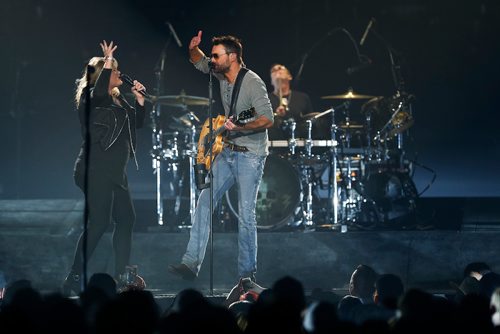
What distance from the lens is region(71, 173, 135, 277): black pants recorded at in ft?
24.5

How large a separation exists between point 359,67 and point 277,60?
52.5 inches

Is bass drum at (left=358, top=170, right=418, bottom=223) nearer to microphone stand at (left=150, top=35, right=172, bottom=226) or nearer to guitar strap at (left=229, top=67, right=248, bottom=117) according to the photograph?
microphone stand at (left=150, top=35, right=172, bottom=226)

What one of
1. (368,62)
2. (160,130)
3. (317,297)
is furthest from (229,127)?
(368,62)

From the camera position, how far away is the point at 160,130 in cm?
1145

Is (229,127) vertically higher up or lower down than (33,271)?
higher up

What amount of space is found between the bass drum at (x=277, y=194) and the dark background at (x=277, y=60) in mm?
2822

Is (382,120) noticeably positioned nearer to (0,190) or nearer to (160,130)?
(160,130)

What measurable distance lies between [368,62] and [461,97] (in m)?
1.76

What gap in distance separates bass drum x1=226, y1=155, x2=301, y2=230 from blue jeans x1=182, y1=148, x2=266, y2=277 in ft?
7.83

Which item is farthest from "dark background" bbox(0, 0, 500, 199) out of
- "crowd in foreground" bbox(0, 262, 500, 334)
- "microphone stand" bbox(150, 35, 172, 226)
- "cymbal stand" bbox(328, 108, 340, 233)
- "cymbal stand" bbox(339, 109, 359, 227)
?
"crowd in foreground" bbox(0, 262, 500, 334)

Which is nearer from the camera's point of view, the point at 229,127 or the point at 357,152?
the point at 229,127

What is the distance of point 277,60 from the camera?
13.1m

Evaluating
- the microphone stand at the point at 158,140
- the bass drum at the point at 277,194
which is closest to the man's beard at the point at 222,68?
the bass drum at the point at 277,194

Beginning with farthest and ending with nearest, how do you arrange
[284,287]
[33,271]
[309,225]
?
[309,225]
[33,271]
[284,287]
